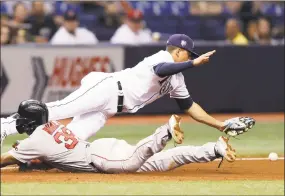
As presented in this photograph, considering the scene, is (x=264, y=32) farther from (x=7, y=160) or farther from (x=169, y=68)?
(x=7, y=160)

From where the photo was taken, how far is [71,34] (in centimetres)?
1630

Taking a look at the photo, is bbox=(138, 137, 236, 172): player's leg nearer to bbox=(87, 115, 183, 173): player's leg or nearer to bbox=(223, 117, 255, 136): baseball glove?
bbox=(87, 115, 183, 173): player's leg

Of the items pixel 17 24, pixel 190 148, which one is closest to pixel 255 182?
pixel 190 148

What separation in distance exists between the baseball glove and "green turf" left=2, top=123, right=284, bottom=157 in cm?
218

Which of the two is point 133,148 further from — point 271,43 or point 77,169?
point 271,43

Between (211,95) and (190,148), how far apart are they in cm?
748

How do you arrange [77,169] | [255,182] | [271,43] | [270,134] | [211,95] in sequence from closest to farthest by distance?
[255,182], [77,169], [270,134], [211,95], [271,43]

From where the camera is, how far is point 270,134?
1408 cm

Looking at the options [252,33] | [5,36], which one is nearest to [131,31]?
[5,36]

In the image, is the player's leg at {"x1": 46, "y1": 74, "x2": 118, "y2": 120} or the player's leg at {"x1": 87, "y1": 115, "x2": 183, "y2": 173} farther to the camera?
the player's leg at {"x1": 46, "y1": 74, "x2": 118, "y2": 120}

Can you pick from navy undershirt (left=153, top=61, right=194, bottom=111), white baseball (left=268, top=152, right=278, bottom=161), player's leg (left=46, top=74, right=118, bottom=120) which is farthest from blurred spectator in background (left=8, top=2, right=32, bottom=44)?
navy undershirt (left=153, top=61, right=194, bottom=111)

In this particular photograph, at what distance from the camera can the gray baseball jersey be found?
8.51m

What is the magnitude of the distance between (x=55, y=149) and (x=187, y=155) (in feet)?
4.47

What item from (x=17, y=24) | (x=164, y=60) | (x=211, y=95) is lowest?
(x=211, y=95)
